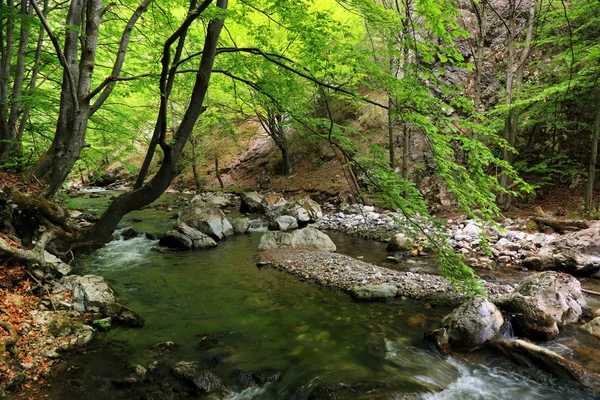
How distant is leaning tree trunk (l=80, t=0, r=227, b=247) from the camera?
4.58 meters

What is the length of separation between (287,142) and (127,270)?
1717 centimetres

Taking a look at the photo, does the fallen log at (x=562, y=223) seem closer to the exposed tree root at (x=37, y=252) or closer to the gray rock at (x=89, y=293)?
the gray rock at (x=89, y=293)

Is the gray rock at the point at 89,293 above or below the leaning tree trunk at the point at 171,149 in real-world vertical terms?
below

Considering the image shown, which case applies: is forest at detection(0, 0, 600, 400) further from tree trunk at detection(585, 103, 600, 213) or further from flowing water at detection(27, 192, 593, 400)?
tree trunk at detection(585, 103, 600, 213)

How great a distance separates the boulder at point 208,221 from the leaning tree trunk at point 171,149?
19.5 feet

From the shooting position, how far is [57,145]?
19.1ft

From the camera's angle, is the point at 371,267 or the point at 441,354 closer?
the point at 441,354

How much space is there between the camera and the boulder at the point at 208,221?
1162cm

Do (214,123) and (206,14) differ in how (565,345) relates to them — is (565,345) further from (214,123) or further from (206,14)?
(214,123)

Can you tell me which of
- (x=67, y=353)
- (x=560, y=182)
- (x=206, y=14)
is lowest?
(x=67, y=353)

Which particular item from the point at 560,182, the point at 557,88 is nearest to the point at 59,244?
the point at 557,88

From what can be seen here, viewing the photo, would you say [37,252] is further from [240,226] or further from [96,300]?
→ [240,226]

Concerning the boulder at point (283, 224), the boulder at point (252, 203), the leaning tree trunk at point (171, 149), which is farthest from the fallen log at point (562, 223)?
the boulder at point (252, 203)

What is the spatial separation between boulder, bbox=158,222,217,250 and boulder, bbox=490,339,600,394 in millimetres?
8360
